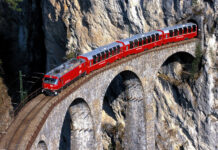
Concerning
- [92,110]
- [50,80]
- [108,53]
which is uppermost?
[108,53]

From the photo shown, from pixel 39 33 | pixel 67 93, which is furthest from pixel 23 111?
pixel 39 33

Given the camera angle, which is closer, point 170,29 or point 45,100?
point 45,100

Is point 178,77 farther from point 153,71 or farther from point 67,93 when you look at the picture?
point 67,93

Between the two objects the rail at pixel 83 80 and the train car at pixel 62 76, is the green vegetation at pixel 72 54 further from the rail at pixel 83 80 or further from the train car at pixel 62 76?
the train car at pixel 62 76

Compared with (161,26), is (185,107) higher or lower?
lower

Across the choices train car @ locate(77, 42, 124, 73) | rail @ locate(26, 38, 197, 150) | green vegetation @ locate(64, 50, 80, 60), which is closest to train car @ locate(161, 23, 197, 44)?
rail @ locate(26, 38, 197, 150)

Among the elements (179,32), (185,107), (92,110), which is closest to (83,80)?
(92,110)

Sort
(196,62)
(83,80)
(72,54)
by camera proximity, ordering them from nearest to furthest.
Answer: (83,80) → (196,62) → (72,54)

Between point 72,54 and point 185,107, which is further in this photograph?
point 72,54

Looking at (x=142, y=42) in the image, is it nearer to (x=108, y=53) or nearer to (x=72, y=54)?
(x=108, y=53)
